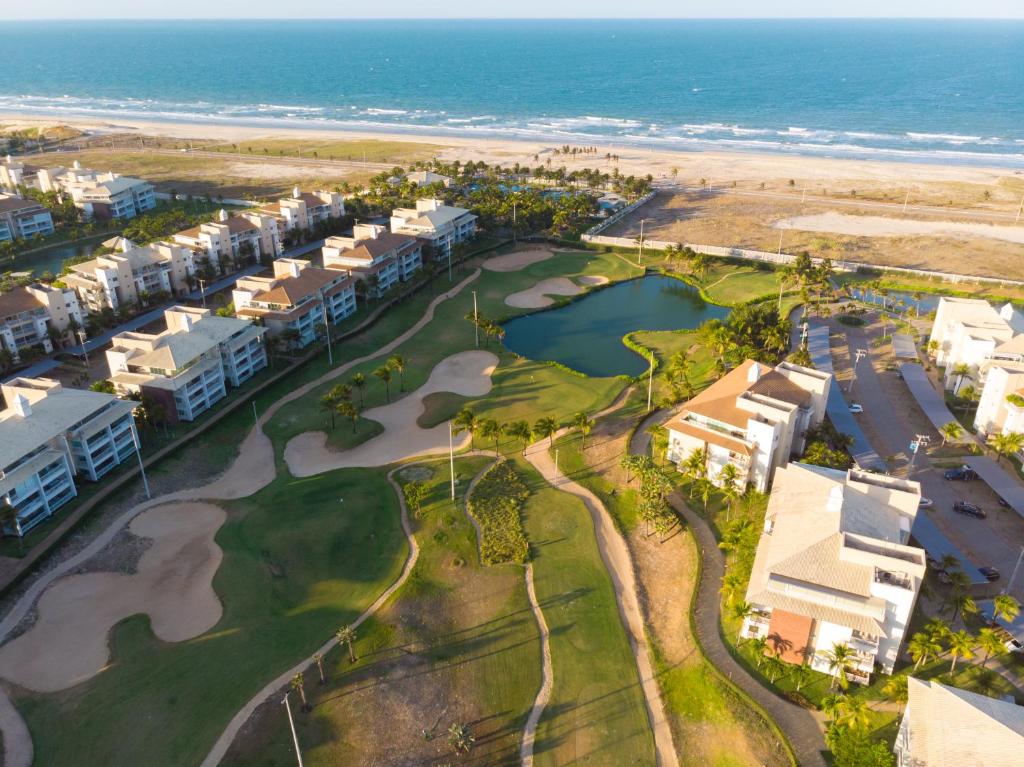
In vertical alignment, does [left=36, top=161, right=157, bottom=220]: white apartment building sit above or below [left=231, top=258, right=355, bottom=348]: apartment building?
above

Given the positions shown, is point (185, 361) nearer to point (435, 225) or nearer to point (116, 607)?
point (116, 607)

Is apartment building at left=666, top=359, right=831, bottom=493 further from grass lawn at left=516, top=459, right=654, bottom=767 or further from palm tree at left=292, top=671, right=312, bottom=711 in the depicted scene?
palm tree at left=292, top=671, right=312, bottom=711

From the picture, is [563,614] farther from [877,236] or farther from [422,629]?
[877,236]

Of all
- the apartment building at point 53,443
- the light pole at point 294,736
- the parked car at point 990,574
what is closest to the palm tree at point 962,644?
the parked car at point 990,574

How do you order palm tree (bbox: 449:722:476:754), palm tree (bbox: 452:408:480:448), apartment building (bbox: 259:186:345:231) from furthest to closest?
1. apartment building (bbox: 259:186:345:231)
2. palm tree (bbox: 452:408:480:448)
3. palm tree (bbox: 449:722:476:754)

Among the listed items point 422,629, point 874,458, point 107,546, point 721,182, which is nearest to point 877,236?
point 721,182

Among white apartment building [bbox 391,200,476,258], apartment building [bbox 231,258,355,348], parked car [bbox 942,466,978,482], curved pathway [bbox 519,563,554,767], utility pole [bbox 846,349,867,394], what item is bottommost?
curved pathway [bbox 519,563,554,767]

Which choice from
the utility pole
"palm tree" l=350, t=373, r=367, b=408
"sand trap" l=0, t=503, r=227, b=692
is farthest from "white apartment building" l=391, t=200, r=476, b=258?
"sand trap" l=0, t=503, r=227, b=692

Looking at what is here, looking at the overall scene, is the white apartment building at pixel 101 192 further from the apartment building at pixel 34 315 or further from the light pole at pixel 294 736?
the light pole at pixel 294 736
